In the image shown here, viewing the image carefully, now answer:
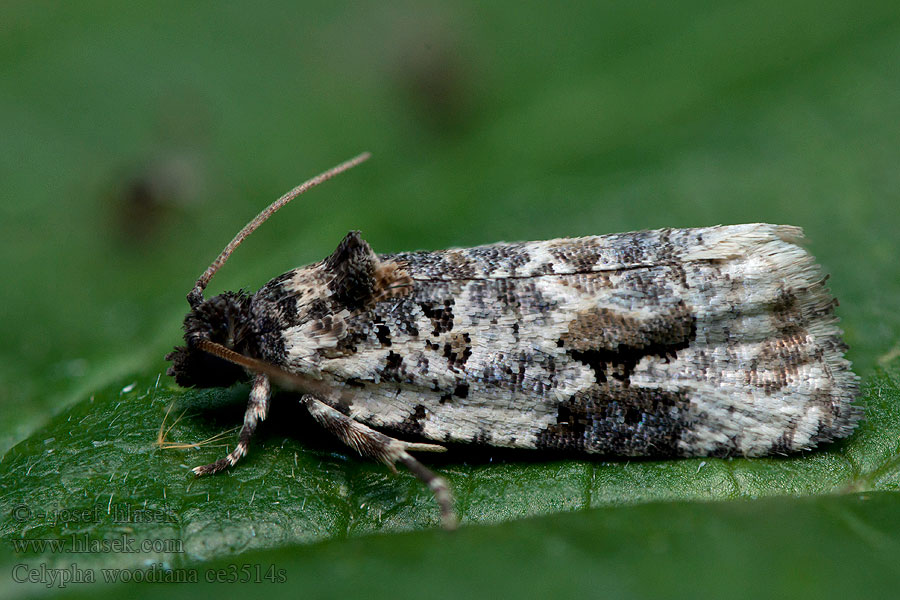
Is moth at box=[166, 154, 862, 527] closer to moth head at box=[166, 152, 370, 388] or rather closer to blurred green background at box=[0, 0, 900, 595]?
moth head at box=[166, 152, 370, 388]

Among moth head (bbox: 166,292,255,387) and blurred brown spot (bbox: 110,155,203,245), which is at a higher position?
blurred brown spot (bbox: 110,155,203,245)

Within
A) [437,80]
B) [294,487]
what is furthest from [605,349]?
[437,80]

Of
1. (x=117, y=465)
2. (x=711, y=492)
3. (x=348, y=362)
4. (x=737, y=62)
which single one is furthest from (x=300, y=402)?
(x=737, y=62)

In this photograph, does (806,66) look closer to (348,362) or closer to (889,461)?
(889,461)

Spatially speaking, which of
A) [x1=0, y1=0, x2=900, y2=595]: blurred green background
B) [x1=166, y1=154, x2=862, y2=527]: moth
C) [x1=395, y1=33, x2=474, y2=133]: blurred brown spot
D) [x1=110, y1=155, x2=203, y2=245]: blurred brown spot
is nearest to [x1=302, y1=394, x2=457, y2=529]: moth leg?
[x1=166, y1=154, x2=862, y2=527]: moth

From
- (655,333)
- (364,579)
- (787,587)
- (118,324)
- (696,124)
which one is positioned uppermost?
(696,124)

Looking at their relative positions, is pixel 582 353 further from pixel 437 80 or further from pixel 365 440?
pixel 437 80
